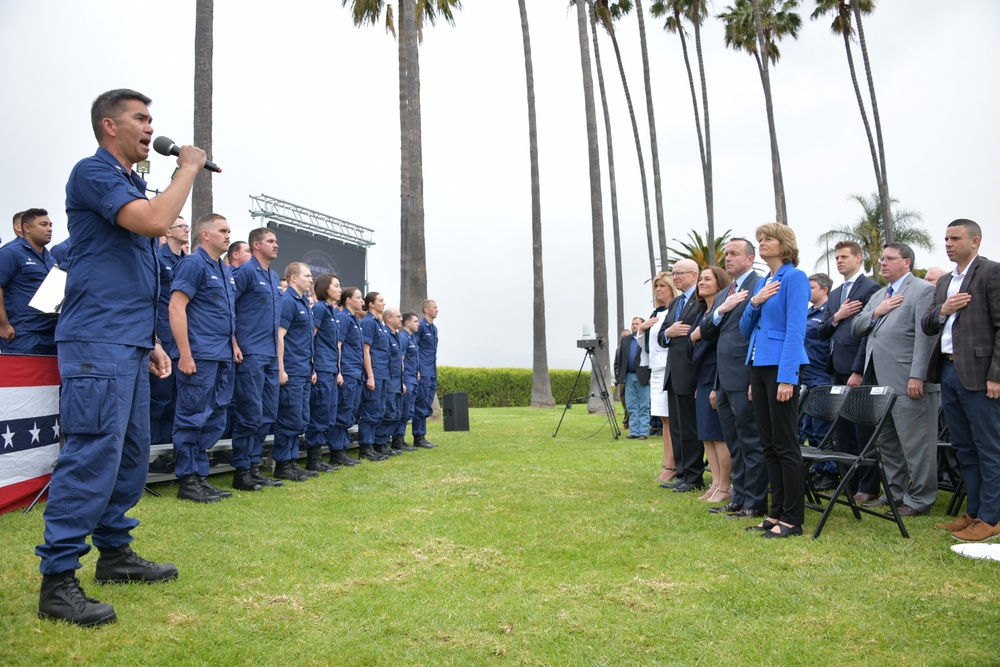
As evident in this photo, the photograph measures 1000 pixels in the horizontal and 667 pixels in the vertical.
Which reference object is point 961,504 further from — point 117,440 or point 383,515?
point 117,440

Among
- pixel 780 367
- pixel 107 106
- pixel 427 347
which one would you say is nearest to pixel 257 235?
pixel 107 106

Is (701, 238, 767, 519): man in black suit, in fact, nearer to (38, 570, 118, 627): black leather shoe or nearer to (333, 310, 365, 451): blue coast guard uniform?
(38, 570, 118, 627): black leather shoe

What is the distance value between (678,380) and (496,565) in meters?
3.07

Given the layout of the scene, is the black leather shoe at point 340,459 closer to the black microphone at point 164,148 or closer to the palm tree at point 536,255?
the black microphone at point 164,148

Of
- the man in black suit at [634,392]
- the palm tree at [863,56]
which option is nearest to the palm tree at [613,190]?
the palm tree at [863,56]

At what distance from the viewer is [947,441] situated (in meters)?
5.90

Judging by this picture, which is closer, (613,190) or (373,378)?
(373,378)

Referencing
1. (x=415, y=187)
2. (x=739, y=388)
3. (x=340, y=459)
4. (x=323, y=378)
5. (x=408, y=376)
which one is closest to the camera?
(x=739, y=388)

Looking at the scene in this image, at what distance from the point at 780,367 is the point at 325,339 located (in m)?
4.98

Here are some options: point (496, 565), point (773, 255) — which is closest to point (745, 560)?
point (496, 565)

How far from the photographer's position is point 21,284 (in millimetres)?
5629

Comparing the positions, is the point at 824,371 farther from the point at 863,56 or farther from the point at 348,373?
the point at 863,56

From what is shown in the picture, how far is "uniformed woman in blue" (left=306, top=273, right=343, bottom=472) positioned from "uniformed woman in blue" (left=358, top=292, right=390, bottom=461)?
3.04 feet

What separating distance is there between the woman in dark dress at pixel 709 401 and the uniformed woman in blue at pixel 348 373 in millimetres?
4105
